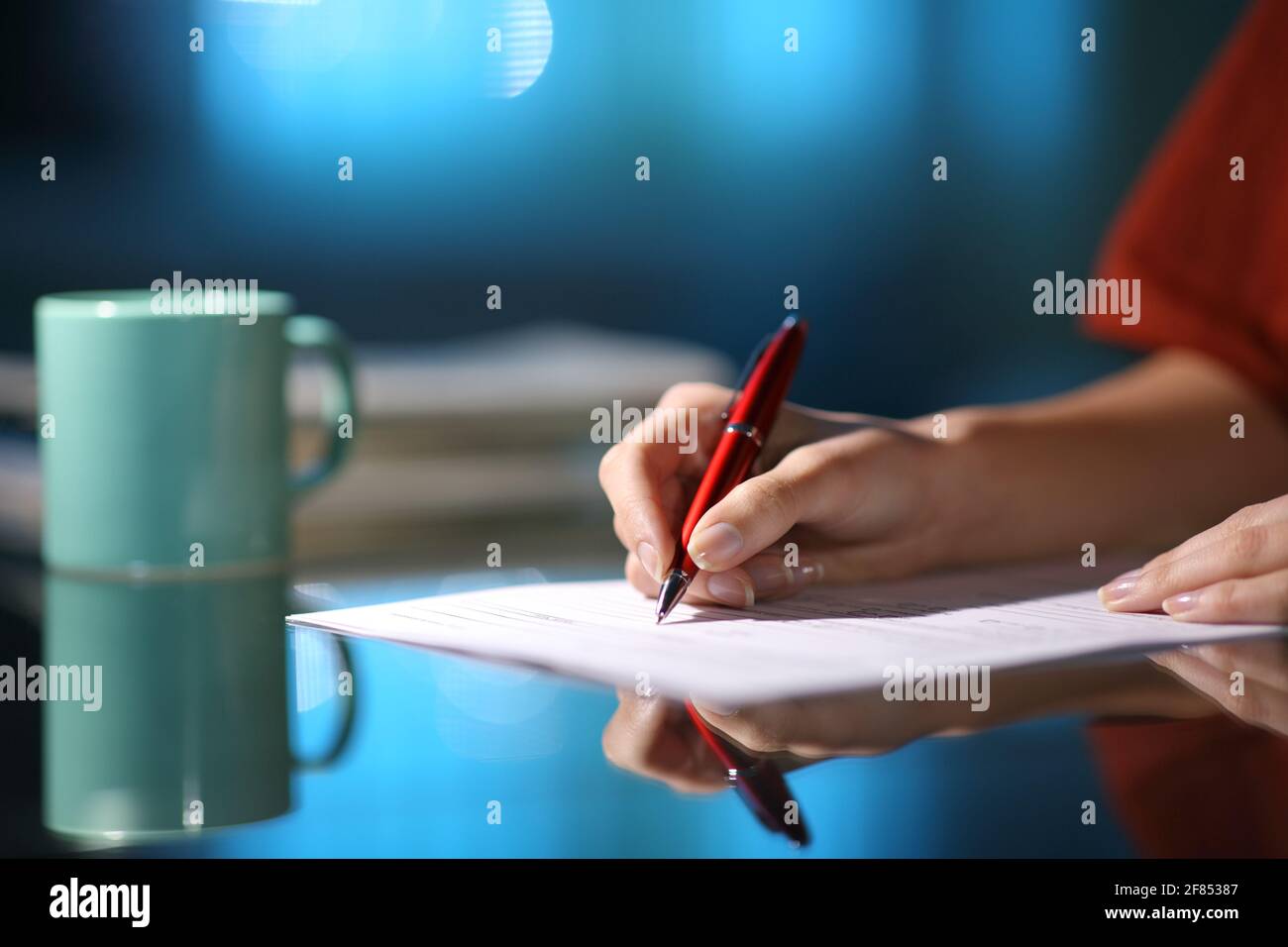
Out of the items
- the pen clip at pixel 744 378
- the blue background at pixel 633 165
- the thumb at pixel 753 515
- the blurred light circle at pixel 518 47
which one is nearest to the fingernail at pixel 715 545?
the thumb at pixel 753 515

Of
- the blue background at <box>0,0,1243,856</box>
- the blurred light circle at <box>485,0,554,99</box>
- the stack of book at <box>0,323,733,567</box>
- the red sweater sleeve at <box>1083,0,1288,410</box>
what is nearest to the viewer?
the stack of book at <box>0,323,733,567</box>

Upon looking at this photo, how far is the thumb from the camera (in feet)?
1.97

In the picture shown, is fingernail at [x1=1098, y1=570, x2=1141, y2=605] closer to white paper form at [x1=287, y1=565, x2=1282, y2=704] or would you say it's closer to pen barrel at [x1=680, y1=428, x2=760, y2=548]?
white paper form at [x1=287, y1=565, x2=1282, y2=704]

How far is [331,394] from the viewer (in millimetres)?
850

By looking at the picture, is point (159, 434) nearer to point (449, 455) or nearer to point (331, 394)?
point (331, 394)

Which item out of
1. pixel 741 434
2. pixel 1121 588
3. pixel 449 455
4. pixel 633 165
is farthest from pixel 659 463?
pixel 633 165

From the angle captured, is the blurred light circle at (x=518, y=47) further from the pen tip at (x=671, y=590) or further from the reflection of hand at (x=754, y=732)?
the reflection of hand at (x=754, y=732)

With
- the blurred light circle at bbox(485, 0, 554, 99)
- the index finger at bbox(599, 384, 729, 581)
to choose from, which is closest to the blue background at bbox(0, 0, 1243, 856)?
the blurred light circle at bbox(485, 0, 554, 99)

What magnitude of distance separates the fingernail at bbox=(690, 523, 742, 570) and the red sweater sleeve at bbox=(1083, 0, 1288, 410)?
1.85 ft

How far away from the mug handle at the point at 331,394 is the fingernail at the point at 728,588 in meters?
0.31

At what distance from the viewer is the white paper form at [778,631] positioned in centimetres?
49

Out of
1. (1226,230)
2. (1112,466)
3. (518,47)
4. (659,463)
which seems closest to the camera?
(659,463)

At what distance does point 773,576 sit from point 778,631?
0.09 m
